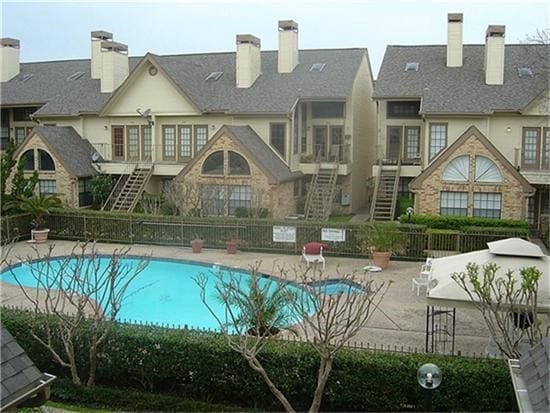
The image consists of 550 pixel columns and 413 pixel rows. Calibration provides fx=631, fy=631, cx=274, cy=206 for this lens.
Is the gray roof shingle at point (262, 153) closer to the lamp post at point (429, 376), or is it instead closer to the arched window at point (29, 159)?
the arched window at point (29, 159)

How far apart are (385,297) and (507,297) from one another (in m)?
7.05

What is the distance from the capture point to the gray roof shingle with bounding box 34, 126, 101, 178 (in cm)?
3391

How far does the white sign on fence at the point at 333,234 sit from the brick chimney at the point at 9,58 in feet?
94.5

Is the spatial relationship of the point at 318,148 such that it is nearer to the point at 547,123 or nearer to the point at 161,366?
the point at 547,123

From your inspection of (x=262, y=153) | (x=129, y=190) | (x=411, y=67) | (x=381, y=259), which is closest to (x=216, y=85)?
(x=262, y=153)

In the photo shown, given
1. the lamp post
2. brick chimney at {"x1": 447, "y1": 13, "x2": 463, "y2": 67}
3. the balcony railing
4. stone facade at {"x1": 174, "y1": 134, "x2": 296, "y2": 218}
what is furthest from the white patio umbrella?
brick chimney at {"x1": 447, "y1": 13, "x2": 463, "y2": 67}

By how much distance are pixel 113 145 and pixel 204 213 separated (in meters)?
10.0

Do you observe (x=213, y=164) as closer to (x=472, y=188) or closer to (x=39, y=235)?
(x=39, y=235)

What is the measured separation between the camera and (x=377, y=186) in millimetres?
31609

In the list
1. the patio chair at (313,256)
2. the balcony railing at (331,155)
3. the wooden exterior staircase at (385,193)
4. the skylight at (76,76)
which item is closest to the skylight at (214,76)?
the balcony railing at (331,155)

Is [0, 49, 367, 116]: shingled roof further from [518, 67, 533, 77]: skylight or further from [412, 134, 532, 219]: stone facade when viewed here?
[518, 67, 533, 77]: skylight

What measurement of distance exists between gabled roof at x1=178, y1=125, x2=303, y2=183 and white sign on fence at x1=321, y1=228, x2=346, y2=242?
18.7 ft

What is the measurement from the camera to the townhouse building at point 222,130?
30781 mm

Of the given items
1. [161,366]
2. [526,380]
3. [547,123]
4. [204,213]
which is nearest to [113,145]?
[204,213]
